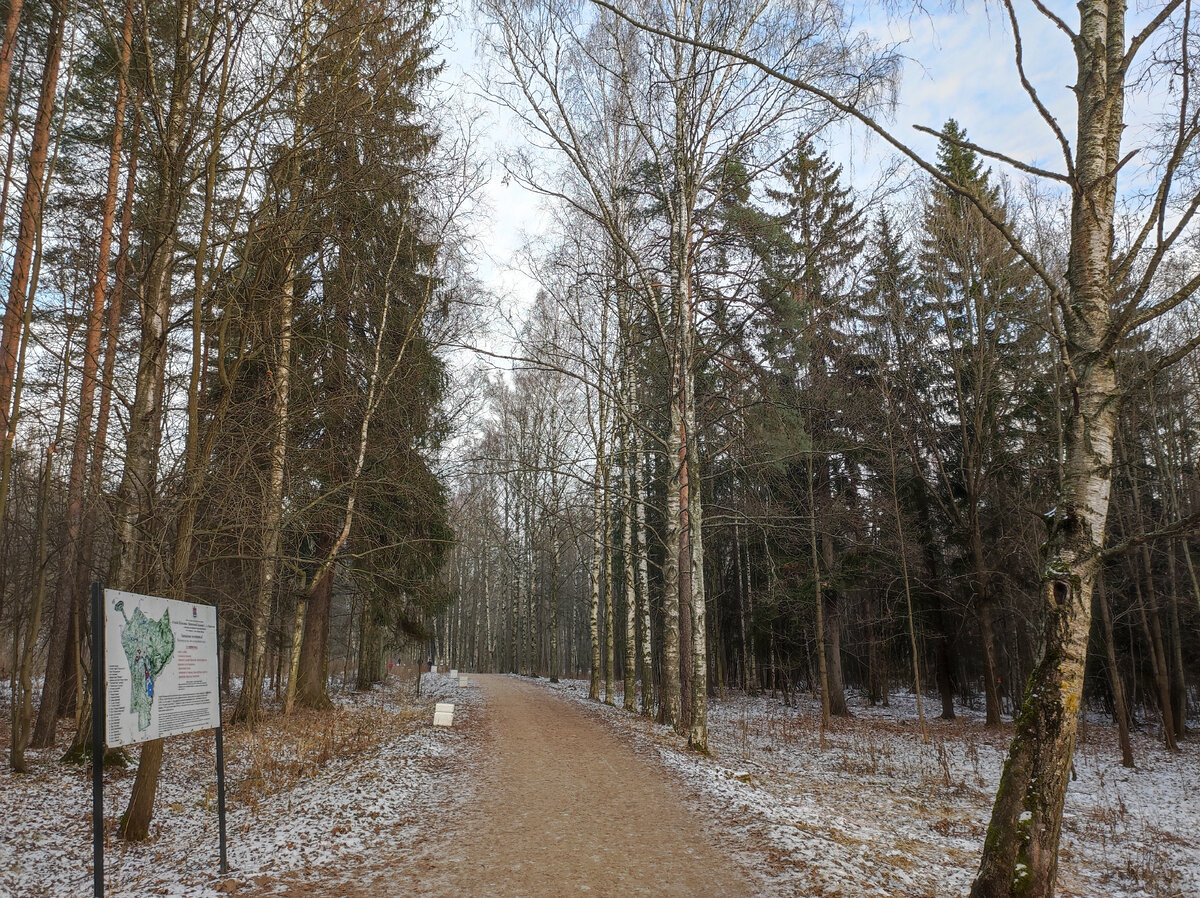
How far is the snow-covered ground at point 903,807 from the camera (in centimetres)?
526

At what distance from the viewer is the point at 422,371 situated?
13047 millimetres

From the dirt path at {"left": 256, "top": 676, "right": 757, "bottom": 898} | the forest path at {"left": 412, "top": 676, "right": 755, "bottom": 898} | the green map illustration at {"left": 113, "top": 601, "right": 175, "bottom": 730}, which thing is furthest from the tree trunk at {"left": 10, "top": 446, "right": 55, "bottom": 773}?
the forest path at {"left": 412, "top": 676, "right": 755, "bottom": 898}

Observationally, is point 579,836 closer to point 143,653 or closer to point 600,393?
point 143,653

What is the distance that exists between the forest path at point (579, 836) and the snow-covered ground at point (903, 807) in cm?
42

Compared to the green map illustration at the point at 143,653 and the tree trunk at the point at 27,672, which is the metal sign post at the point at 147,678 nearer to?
the green map illustration at the point at 143,653

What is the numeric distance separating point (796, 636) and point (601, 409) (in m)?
12.0

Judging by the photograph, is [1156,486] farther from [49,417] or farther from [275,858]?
[49,417]

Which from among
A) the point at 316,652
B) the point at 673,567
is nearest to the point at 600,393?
the point at 673,567

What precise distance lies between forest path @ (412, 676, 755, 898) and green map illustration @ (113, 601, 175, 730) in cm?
228

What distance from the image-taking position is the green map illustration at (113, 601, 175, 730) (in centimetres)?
441

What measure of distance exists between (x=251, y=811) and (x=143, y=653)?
117 inches

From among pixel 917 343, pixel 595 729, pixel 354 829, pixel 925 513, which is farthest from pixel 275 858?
pixel 925 513

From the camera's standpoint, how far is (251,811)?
6605mm

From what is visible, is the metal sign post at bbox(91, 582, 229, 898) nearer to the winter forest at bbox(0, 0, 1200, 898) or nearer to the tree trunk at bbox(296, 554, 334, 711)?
the winter forest at bbox(0, 0, 1200, 898)
